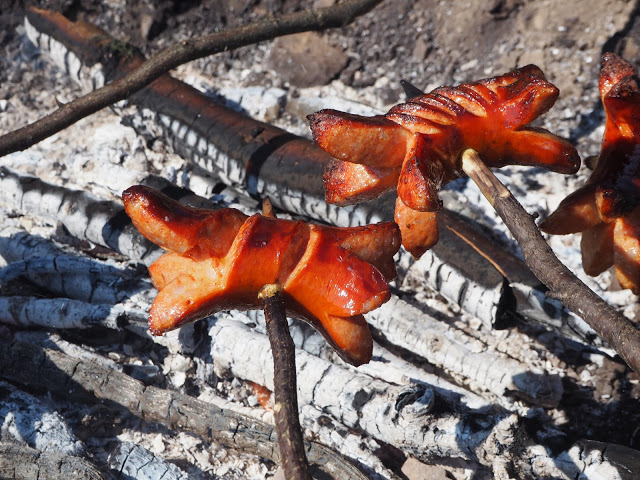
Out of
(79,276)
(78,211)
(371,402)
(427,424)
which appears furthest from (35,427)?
(427,424)

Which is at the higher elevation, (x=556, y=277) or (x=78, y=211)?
(x=78, y=211)

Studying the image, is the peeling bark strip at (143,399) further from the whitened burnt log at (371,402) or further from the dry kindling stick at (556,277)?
the dry kindling stick at (556,277)

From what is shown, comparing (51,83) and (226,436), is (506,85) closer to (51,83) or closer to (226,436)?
(226,436)

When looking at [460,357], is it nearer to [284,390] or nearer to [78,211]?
[284,390]

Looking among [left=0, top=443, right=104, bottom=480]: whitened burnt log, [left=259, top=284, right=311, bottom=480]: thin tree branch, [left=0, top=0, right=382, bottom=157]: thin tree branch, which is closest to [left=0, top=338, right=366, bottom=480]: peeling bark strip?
[left=0, top=443, right=104, bottom=480]: whitened burnt log

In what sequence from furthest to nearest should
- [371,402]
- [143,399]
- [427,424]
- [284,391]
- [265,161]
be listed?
[265,161]
[143,399]
[371,402]
[427,424]
[284,391]

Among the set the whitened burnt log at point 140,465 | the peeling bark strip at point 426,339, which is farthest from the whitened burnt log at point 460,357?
the whitened burnt log at point 140,465
